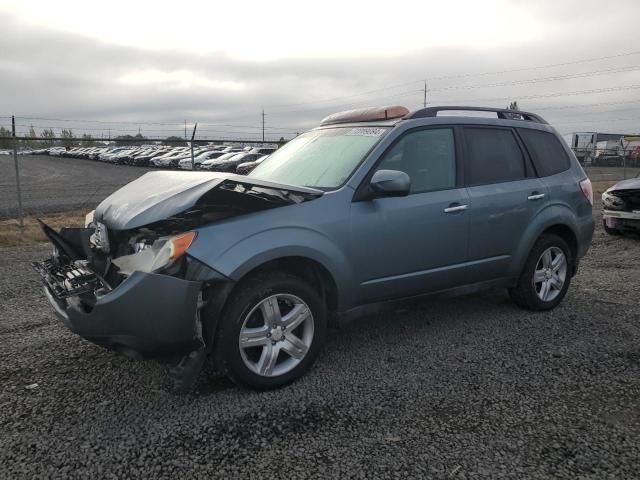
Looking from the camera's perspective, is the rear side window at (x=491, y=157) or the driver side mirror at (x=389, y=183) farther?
the rear side window at (x=491, y=157)

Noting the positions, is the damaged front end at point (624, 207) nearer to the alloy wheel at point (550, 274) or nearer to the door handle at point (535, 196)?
the alloy wheel at point (550, 274)

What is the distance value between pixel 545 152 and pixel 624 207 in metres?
4.24

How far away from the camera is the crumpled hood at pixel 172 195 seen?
326 cm

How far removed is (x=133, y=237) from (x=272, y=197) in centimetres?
94

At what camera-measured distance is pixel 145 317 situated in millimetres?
2971

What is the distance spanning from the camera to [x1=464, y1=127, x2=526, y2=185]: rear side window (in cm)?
451

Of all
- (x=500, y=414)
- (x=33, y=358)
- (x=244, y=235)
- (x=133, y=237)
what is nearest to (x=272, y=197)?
(x=244, y=235)

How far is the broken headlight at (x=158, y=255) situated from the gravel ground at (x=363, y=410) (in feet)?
2.78

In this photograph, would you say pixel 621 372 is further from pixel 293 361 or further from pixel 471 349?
pixel 293 361

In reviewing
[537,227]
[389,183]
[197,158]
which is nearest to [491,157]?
[537,227]

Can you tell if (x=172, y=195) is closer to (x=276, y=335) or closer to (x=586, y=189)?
(x=276, y=335)

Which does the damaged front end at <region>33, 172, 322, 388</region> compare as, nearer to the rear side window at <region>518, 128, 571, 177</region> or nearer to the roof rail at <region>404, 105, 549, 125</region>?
the roof rail at <region>404, 105, 549, 125</region>

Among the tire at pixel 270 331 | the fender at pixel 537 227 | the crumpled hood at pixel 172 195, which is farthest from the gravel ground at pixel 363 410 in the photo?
the crumpled hood at pixel 172 195

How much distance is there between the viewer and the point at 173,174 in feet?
13.1
